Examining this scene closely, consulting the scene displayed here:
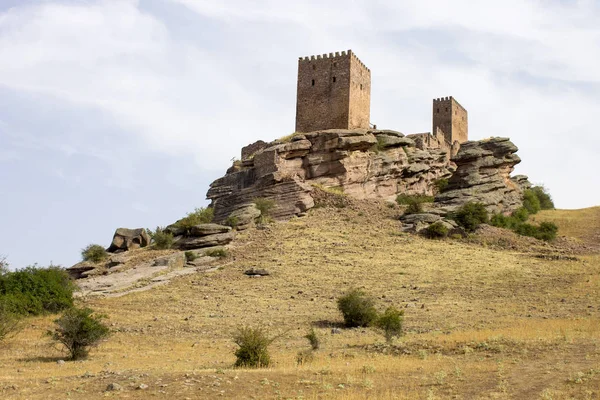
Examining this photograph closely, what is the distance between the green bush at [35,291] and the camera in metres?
20.6

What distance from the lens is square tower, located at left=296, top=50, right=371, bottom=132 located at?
1577 inches

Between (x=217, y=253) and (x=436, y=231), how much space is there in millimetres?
10227

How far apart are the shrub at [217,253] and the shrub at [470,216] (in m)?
12.2

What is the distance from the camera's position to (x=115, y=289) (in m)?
24.6

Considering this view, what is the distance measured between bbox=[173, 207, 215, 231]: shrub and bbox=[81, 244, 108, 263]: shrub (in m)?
3.73

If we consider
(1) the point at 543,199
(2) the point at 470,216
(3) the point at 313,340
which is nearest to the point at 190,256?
(2) the point at 470,216

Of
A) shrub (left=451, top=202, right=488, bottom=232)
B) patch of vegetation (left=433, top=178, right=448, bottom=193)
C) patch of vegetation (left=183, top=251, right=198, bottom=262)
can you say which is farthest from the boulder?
patch of vegetation (left=433, top=178, right=448, bottom=193)

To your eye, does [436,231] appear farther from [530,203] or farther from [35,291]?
[35,291]

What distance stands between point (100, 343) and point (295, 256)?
486 inches

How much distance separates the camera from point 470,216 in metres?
33.8

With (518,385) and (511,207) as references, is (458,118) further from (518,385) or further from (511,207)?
(518,385)

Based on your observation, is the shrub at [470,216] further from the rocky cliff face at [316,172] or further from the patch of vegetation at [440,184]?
the patch of vegetation at [440,184]

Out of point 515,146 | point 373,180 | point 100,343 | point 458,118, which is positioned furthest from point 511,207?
point 100,343

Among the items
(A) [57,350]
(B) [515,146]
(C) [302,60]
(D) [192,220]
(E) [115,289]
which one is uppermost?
(C) [302,60]
